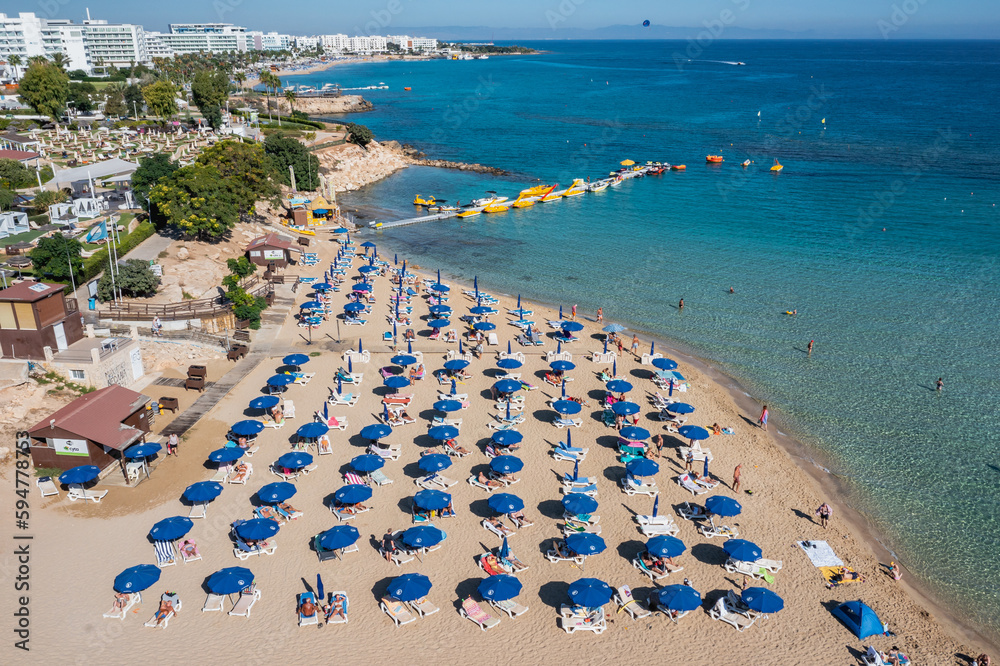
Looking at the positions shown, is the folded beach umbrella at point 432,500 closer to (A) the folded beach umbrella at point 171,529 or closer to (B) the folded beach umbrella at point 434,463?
(B) the folded beach umbrella at point 434,463

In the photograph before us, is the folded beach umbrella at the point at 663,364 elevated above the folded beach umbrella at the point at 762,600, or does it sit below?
above

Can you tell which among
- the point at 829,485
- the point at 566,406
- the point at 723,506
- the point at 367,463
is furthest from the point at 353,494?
the point at 829,485

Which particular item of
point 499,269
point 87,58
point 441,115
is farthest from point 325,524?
point 87,58

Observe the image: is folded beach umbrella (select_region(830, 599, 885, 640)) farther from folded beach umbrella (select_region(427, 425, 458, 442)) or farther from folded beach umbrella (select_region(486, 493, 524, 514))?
folded beach umbrella (select_region(427, 425, 458, 442))

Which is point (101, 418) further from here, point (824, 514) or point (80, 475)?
point (824, 514)

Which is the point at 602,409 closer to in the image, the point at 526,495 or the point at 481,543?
the point at 526,495

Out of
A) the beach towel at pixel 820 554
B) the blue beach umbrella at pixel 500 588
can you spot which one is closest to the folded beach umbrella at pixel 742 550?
the beach towel at pixel 820 554
